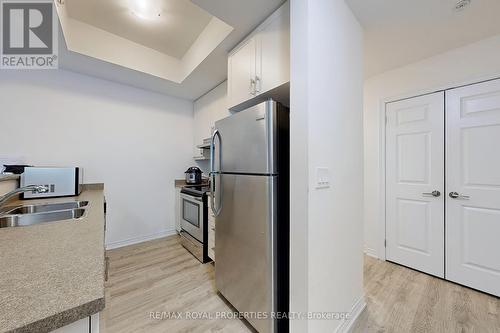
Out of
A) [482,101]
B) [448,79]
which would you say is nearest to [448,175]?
[482,101]

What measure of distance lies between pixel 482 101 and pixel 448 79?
37 cm

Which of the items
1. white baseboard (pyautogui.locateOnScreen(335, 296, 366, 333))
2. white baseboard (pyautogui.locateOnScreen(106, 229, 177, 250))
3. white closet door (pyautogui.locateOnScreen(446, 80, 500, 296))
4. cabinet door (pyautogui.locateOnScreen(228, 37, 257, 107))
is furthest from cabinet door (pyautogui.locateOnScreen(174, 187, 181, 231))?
white closet door (pyautogui.locateOnScreen(446, 80, 500, 296))

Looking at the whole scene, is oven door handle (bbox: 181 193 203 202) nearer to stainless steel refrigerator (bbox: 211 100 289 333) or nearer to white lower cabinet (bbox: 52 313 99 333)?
stainless steel refrigerator (bbox: 211 100 289 333)

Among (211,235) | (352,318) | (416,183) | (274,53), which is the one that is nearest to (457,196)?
(416,183)

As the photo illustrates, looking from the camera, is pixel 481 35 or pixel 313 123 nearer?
pixel 313 123

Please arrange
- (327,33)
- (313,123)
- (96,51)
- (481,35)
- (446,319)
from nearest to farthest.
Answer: (313,123) → (327,33) → (446,319) → (481,35) → (96,51)

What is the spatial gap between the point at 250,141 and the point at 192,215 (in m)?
1.80

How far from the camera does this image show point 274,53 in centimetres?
156

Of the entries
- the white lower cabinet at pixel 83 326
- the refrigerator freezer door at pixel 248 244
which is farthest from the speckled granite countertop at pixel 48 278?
the refrigerator freezer door at pixel 248 244

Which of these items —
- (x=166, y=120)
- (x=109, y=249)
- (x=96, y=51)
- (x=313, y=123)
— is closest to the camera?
(x=313, y=123)

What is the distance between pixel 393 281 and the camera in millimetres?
2027

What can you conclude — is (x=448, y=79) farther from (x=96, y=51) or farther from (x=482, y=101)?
(x=96, y=51)

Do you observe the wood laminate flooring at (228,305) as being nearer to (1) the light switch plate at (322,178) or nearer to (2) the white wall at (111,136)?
(2) the white wall at (111,136)

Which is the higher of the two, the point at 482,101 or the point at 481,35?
the point at 481,35
